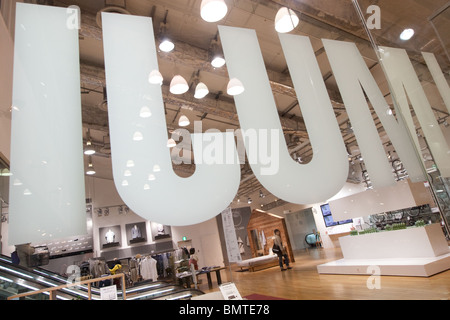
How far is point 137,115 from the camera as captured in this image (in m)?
1.40

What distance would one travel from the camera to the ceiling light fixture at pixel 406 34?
2.19 m

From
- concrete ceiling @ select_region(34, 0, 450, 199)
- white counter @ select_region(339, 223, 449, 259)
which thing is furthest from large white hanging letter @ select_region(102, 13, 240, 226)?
white counter @ select_region(339, 223, 449, 259)

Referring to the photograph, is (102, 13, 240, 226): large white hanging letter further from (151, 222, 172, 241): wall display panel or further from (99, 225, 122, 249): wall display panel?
(151, 222, 172, 241): wall display panel

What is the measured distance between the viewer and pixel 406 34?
2.20 meters

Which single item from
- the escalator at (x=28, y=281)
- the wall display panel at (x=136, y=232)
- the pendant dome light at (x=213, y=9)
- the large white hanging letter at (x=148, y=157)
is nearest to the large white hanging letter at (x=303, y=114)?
the large white hanging letter at (x=148, y=157)

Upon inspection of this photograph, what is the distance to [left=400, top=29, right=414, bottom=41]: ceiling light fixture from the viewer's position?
2.19 m

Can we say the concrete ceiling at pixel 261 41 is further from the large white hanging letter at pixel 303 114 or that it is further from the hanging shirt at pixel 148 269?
the hanging shirt at pixel 148 269

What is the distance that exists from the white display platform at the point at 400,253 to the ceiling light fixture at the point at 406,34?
378 centimetres

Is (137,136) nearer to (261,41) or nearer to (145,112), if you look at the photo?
(145,112)

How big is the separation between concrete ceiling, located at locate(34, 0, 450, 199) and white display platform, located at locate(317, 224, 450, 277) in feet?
10.3

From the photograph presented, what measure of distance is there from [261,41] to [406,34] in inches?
53.7

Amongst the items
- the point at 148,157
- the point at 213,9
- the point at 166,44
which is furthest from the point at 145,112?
the point at 166,44
